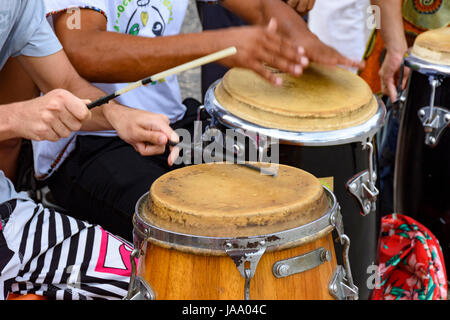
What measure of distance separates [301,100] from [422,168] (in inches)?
31.7

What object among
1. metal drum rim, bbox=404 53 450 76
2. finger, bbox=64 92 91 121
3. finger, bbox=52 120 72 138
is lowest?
metal drum rim, bbox=404 53 450 76

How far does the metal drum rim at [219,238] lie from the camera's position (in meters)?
1.06

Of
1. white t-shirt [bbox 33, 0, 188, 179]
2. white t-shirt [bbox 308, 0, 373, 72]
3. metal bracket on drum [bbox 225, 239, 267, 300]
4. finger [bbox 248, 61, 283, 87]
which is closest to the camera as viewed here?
metal bracket on drum [bbox 225, 239, 267, 300]

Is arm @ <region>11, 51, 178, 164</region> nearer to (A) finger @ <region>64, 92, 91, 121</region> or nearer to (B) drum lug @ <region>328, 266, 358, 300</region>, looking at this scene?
(A) finger @ <region>64, 92, 91, 121</region>

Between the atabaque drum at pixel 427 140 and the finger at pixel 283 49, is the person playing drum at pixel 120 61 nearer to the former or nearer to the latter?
the finger at pixel 283 49

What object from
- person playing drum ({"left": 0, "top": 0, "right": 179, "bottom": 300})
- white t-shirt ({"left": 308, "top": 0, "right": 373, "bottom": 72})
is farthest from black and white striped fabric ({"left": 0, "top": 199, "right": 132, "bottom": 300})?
white t-shirt ({"left": 308, "top": 0, "right": 373, "bottom": 72})

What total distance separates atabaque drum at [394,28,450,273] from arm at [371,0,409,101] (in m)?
0.22

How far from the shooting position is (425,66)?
78.8 inches

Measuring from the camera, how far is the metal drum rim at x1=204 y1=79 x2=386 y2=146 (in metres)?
1.44

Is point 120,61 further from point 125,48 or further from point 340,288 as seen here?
point 340,288

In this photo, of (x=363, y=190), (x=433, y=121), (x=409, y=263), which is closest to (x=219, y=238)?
(x=363, y=190)

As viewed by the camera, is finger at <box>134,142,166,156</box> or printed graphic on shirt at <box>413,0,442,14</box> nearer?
finger at <box>134,142,166,156</box>
